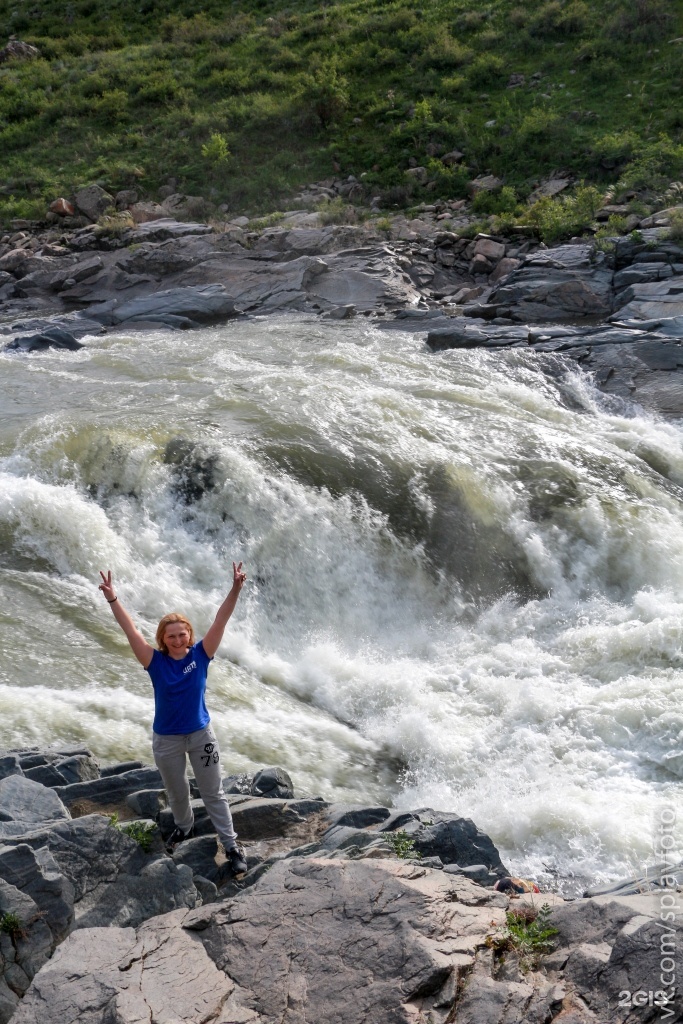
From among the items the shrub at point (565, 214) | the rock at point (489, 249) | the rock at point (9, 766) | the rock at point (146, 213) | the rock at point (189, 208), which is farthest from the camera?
the rock at point (189, 208)

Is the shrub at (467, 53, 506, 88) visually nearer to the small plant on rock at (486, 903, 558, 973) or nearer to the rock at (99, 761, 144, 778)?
the rock at (99, 761, 144, 778)

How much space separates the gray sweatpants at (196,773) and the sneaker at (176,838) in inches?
1.9

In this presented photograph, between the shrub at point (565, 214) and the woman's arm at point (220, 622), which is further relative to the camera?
the shrub at point (565, 214)

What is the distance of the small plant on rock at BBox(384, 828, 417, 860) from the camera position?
648 centimetres

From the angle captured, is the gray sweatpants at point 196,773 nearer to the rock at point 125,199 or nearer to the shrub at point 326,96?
the rock at point 125,199

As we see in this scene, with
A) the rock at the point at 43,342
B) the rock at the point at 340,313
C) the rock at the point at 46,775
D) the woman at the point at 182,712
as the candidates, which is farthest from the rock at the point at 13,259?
the woman at the point at 182,712

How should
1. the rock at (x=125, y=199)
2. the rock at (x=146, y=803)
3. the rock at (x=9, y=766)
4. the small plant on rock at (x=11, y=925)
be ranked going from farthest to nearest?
the rock at (x=125, y=199) → the rock at (x=9, y=766) → the rock at (x=146, y=803) → the small plant on rock at (x=11, y=925)

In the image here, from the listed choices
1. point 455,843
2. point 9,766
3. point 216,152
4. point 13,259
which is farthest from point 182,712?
point 216,152

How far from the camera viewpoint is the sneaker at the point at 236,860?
6.12 metres

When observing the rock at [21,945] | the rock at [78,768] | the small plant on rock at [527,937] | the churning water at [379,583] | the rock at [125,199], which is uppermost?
the rock at [125,199]

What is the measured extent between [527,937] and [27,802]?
349 cm

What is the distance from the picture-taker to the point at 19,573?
428 inches

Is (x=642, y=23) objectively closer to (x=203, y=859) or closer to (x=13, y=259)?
(x=13, y=259)

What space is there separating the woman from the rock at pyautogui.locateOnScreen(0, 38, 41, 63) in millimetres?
46628
